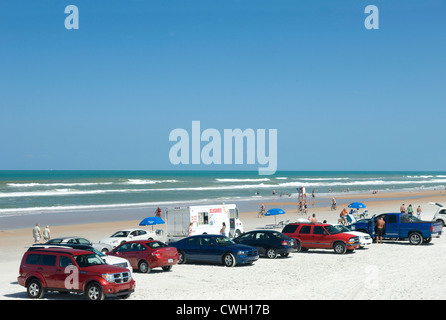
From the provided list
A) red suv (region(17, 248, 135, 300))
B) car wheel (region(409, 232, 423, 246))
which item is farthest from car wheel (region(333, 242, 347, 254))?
red suv (region(17, 248, 135, 300))

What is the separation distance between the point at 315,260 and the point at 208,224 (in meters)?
8.94

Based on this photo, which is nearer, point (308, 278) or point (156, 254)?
point (308, 278)

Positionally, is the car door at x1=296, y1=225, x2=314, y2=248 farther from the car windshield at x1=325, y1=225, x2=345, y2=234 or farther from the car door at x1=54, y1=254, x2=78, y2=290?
the car door at x1=54, y1=254, x2=78, y2=290

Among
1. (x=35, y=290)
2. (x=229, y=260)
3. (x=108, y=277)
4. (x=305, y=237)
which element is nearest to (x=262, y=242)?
(x=305, y=237)

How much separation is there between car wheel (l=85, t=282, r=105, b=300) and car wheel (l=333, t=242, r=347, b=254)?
14.2 m

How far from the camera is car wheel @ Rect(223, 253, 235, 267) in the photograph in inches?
873

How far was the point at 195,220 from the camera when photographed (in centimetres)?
3025

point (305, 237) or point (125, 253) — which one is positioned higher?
point (125, 253)

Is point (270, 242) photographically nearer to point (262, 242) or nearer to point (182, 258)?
point (262, 242)

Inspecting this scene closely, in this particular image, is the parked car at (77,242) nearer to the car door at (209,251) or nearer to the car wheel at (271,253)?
the car door at (209,251)

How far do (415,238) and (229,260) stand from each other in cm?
1193
